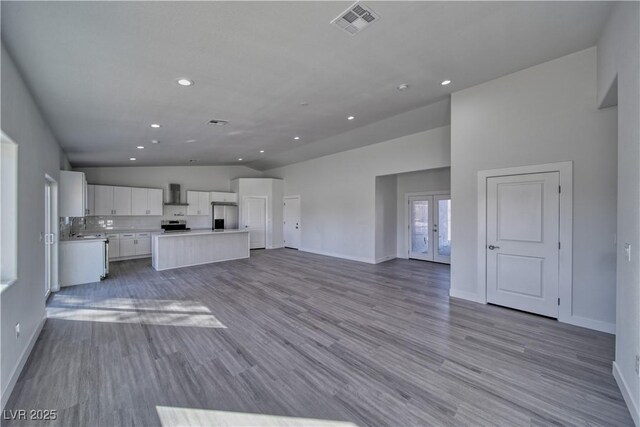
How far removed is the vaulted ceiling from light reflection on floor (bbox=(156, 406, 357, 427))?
2.93 metres

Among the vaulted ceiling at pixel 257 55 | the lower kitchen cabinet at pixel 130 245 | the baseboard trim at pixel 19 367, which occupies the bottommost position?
the baseboard trim at pixel 19 367

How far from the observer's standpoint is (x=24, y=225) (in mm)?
2537

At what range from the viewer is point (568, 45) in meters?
2.94

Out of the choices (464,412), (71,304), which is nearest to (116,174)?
(71,304)

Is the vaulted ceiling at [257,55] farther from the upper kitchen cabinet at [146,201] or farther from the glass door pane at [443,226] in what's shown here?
the upper kitchen cabinet at [146,201]

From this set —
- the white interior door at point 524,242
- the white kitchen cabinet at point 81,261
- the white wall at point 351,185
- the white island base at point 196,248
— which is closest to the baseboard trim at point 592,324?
the white interior door at point 524,242

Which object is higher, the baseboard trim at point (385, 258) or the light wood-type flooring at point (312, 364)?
the baseboard trim at point (385, 258)

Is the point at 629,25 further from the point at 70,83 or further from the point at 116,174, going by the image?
the point at 116,174

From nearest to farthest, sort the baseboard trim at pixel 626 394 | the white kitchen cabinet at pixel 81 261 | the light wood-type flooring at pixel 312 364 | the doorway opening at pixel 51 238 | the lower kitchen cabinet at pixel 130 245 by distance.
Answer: the baseboard trim at pixel 626 394 → the light wood-type flooring at pixel 312 364 → the doorway opening at pixel 51 238 → the white kitchen cabinet at pixel 81 261 → the lower kitchen cabinet at pixel 130 245

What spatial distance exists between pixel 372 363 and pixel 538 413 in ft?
3.97

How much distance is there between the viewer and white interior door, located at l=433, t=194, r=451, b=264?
7016mm

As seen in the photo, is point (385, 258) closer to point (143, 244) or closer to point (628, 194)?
point (628, 194)

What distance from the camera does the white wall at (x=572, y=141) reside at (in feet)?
9.89

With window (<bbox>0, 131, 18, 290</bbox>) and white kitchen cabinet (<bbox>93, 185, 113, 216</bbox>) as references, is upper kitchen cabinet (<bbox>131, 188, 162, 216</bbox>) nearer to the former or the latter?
white kitchen cabinet (<bbox>93, 185, 113, 216</bbox>)
